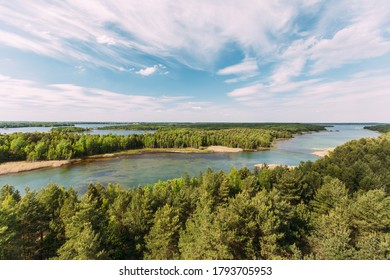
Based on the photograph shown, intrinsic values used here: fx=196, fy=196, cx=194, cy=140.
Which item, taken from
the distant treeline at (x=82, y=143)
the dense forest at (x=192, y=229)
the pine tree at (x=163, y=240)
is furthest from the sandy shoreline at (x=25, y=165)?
the pine tree at (x=163, y=240)

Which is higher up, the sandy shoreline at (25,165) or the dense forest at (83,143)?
the dense forest at (83,143)

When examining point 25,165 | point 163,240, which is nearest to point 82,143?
point 25,165

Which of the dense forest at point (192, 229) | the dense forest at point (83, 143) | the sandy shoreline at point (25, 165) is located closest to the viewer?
the dense forest at point (192, 229)

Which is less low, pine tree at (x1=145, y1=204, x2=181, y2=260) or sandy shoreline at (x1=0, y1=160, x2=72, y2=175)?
pine tree at (x1=145, y1=204, x2=181, y2=260)

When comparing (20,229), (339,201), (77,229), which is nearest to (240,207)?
(339,201)

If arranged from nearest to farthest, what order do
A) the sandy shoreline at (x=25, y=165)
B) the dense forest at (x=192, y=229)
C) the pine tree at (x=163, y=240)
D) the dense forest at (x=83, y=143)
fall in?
the dense forest at (x=192, y=229)
the pine tree at (x=163, y=240)
the sandy shoreline at (x=25, y=165)
the dense forest at (x=83, y=143)

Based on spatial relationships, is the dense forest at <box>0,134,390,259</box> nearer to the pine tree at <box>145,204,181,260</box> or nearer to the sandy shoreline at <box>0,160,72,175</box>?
the pine tree at <box>145,204,181,260</box>

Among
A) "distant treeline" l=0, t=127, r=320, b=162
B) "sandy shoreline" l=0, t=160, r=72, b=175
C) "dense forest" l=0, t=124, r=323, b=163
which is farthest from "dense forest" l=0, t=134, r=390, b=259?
"dense forest" l=0, t=124, r=323, b=163

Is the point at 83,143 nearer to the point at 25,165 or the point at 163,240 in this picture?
the point at 25,165

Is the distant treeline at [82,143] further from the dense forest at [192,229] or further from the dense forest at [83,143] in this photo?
the dense forest at [192,229]
